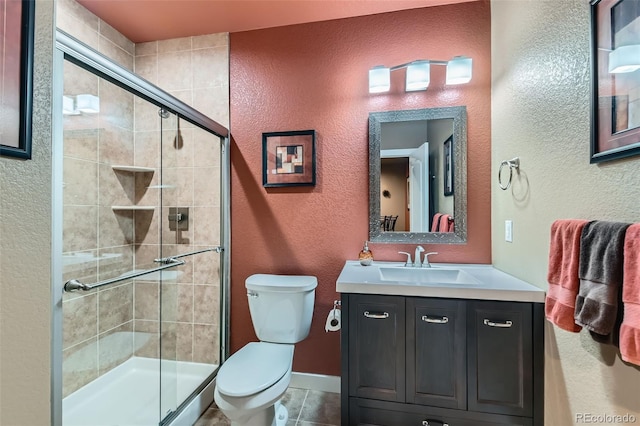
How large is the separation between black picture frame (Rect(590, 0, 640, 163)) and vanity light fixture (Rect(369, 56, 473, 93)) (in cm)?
85

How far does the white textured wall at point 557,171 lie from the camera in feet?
2.90

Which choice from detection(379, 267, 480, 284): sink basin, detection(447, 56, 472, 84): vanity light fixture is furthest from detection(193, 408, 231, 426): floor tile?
detection(447, 56, 472, 84): vanity light fixture

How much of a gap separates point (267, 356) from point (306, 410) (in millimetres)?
544

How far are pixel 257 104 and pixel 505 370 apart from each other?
2.19 m

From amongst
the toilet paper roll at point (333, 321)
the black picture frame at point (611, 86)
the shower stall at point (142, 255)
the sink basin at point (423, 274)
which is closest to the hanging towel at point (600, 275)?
the black picture frame at point (611, 86)

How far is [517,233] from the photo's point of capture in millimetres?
1489

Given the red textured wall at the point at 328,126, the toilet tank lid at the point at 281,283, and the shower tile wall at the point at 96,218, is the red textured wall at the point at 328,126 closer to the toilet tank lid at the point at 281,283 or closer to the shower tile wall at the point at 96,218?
the toilet tank lid at the point at 281,283

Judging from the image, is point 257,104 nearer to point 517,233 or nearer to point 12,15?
point 12,15

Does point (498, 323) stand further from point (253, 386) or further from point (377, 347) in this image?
point (253, 386)

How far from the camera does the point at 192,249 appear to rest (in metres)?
2.10

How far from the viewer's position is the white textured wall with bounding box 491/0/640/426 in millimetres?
883

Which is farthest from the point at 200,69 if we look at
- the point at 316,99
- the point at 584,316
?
the point at 584,316

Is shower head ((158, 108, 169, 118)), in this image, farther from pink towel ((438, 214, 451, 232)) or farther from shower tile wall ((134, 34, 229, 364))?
pink towel ((438, 214, 451, 232))

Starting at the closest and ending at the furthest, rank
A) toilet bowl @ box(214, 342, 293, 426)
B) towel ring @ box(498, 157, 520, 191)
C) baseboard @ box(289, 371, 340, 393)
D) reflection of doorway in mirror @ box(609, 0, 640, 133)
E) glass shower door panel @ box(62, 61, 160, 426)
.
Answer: reflection of doorway in mirror @ box(609, 0, 640, 133)
toilet bowl @ box(214, 342, 293, 426)
towel ring @ box(498, 157, 520, 191)
glass shower door panel @ box(62, 61, 160, 426)
baseboard @ box(289, 371, 340, 393)
